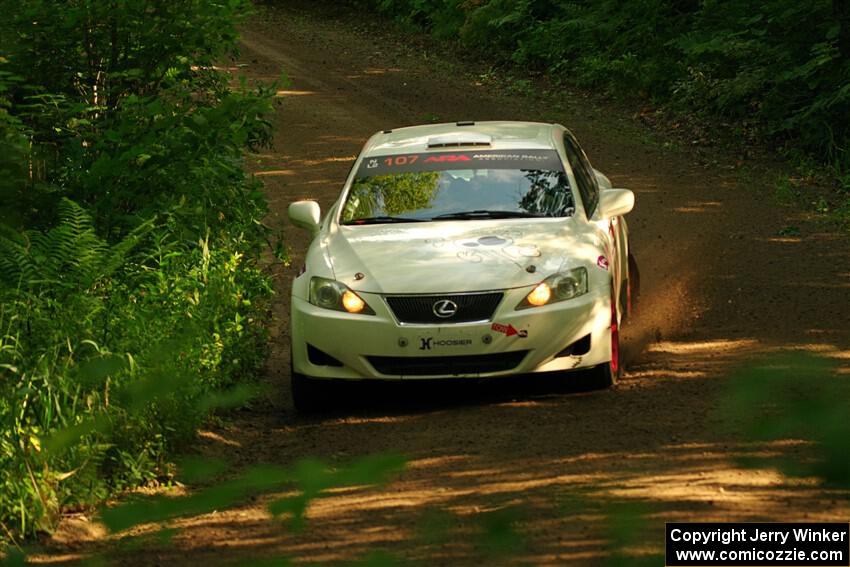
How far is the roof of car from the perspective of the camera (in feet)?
30.1

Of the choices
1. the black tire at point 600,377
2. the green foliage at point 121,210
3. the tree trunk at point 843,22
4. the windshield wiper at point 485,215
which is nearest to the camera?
the green foliage at point 121,210

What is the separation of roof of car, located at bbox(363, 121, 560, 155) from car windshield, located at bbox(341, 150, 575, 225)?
129 mm

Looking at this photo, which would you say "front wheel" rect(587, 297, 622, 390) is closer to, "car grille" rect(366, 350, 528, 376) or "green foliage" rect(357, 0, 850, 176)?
"car grille" rect(366, 350, 528, 376)

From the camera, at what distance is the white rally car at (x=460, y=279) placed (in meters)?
7.58

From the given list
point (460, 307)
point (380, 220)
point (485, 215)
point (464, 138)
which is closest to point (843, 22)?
point (464, 138)

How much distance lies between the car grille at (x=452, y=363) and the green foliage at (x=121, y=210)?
3.81ft

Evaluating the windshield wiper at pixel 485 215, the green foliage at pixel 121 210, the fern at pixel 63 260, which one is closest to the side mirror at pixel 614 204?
the windshield wiper at pixel 485 215

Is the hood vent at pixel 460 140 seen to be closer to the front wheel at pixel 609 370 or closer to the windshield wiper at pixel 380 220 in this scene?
the windshield wiper at pixel 380 220

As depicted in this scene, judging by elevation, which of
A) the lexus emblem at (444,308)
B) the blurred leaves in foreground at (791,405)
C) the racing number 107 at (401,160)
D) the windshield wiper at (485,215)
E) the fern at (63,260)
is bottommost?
the lexus emblem at (444,308)

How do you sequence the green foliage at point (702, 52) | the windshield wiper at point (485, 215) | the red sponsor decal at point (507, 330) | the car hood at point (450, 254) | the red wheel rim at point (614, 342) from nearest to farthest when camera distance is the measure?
the red sponsor decal at point (507, 330) < the car hood at point (450, 254) < the red wheel rim at point (614, 342) < the windshield wiper at point (485, 215) < the green foliage at point (702, 52)

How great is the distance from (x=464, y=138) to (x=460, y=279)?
6.49 feet

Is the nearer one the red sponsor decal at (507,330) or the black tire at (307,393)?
the red sponsor decal at (507,330)

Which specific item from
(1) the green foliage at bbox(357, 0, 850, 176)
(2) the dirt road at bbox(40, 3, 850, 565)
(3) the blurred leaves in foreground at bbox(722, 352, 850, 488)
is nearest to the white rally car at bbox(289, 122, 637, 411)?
(2) the dirt road at bbox(40, 3, 850, 565)

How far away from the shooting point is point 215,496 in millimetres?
2141
